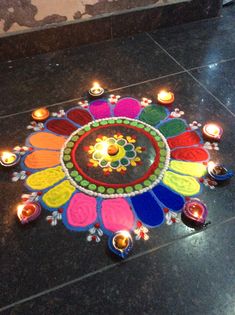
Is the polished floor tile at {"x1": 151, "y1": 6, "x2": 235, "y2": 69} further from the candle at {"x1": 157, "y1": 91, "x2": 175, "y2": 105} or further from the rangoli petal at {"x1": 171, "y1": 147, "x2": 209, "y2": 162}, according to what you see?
the rangoli petal at {"x1": 171, "y1": 147, "x2": 209, "y2": 162}

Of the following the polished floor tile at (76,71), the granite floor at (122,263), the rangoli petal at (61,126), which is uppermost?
the polished floor tile at (76,71)

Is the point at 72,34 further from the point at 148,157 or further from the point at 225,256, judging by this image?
the point at 225,256

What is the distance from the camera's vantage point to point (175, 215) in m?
1.03

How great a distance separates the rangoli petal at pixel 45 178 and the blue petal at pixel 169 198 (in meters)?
0.36

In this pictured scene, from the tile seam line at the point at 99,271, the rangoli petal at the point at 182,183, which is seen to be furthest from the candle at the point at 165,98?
the tile seam line at the point at 99,271

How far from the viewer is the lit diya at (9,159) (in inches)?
46.7

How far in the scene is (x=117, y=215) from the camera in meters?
1.04

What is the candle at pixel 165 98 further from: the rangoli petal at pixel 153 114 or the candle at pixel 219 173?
the candle at pixel 219 173

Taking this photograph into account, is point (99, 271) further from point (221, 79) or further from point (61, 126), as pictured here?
point (221, 79)

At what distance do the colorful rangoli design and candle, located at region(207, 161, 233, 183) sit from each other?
0.10ft

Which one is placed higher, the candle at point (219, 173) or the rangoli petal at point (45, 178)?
the rangoli petal at point (45, 178)

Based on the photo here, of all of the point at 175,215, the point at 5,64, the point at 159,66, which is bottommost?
the point at 175,215

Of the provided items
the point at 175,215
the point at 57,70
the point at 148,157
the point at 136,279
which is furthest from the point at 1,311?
the point at 57,70

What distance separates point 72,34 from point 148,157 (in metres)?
1.01
